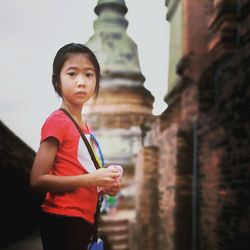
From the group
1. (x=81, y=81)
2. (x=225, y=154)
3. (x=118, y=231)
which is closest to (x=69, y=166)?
(x=81, y=81)

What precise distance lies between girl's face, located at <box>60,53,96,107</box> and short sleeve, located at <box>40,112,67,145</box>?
15 cm

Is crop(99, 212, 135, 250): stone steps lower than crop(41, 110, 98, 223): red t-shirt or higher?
lower

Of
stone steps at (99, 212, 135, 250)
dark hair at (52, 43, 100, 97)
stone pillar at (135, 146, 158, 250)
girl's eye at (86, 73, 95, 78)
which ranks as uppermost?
dark hair at (52, 43, 100, 97)

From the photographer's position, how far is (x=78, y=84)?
1.68 m

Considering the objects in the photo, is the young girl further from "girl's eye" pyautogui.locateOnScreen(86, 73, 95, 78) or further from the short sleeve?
"girl's eye" pyautogui.locateOnScreen(86, 73, 95, 78)

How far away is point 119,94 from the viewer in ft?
17.7

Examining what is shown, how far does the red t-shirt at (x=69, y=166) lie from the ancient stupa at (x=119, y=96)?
285 cm

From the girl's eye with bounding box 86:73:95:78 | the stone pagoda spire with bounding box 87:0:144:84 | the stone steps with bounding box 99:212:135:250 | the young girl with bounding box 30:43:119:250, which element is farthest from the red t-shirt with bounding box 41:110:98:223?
the stone steps with bounding box 99:212:135:250

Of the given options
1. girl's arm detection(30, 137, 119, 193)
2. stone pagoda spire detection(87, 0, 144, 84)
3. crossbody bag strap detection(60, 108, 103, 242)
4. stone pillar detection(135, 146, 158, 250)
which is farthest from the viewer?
stone pagoda spire detection(87, 0, 144, 84)

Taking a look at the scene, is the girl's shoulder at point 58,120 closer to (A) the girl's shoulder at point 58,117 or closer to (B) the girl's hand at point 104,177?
(A) the girl's shoulder at point 58,117

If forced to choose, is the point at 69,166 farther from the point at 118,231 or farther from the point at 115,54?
the point at 118,231

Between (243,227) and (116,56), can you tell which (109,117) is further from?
(243,227)

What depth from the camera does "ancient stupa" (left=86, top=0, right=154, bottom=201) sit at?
486cm

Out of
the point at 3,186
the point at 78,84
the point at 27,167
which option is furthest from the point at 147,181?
the point at 78,84
